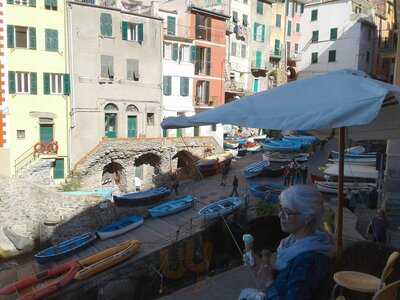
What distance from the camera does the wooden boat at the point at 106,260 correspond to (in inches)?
661

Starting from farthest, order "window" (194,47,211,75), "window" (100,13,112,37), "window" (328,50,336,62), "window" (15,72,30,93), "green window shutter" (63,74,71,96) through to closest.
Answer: "window" (328,50,336,62), "window" (194,47,211,75), "window" (100,13,112,37), "green window shutter" (63,74,71,96), "window" (15,72,30,93)

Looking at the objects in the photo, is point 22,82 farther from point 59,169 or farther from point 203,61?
point 203,61

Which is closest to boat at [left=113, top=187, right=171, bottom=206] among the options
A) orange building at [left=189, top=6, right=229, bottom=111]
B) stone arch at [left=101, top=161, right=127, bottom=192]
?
stone arch at [left=101, top=161, right=127, bottom=192]

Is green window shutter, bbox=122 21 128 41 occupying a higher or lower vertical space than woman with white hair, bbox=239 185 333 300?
higher

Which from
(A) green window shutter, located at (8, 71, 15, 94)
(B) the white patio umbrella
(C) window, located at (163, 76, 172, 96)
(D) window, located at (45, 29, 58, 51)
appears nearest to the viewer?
(B) the white patio umbrella

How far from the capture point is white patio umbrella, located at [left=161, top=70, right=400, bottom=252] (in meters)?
3.31

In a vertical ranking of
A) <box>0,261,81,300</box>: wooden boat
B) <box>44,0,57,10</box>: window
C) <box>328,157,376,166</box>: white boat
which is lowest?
<box>0,261,81,300</box>: wooden boat

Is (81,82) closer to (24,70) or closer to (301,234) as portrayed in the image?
(24,70)

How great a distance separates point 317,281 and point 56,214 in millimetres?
25635

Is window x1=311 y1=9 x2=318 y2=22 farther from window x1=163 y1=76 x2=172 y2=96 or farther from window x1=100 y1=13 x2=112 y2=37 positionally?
window x1=100 y1=13 x2=112 y2=37

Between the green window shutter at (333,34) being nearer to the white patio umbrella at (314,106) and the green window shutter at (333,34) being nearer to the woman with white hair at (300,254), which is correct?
the white patio umbrella at (314,106)

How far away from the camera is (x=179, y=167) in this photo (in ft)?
122

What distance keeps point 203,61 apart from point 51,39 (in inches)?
603

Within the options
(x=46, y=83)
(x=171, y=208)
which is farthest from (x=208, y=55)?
(x=171, y=208)
